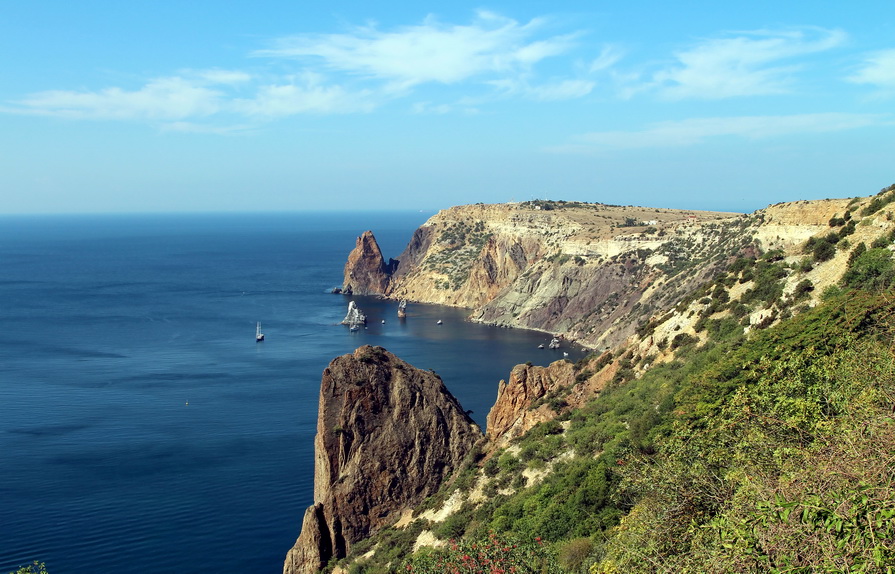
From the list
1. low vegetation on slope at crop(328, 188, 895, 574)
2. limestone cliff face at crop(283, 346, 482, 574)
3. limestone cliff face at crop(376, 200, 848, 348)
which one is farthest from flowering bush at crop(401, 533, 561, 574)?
limestone cliff face at crop(376, 200, 848, 348)

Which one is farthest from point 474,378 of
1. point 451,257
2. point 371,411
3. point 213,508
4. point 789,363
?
point 451,257

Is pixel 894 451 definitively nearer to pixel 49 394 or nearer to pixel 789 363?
pixel 789 363

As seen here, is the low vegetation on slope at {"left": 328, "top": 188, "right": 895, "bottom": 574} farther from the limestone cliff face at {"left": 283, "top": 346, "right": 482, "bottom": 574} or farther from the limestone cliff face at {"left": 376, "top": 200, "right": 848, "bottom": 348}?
the limestone cliff face at {"left": 376, "top": 200, "right": 848, "bottom": 348}

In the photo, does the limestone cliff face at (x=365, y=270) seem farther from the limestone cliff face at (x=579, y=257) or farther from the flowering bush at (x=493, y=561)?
the flowering bush at (x=493, y=561)

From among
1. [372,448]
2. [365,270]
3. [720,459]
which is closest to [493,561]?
[720,459]

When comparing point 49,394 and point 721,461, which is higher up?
point 721,461
